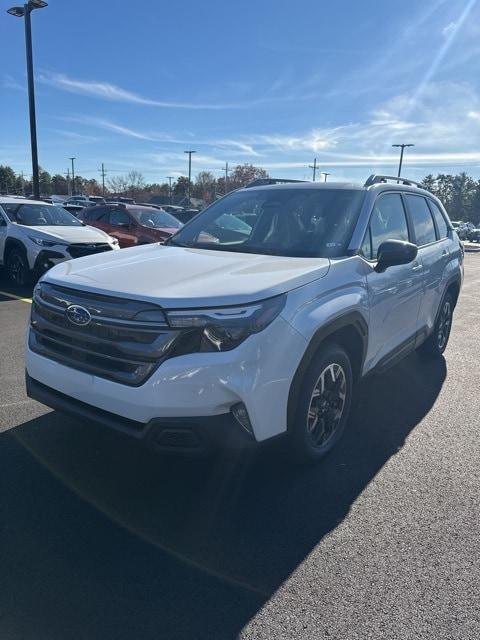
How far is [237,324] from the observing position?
2557mm

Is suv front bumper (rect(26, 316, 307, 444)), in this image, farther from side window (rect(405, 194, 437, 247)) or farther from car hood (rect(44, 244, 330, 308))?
side window (rect(405, 194, 437, 247))

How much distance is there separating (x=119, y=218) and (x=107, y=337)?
35.6 ft

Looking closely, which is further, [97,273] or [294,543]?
[97,273]

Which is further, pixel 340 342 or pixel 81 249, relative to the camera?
pixel 81 249

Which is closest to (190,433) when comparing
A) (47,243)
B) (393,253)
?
(393,253)

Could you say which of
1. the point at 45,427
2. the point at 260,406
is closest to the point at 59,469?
the point at 45,427

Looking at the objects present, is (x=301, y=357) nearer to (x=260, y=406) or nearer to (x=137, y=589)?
(x=260, y=406)

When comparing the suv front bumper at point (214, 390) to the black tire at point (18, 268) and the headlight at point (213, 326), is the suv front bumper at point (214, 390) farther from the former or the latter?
the black tire at point (18, 268)

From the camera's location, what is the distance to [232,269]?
3092 mm

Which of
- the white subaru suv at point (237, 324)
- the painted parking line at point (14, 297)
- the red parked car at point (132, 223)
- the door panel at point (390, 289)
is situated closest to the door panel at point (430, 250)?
the door panel at point (390, 289)

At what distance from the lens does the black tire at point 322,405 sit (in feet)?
9.76

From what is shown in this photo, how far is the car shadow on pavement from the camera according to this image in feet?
7.02

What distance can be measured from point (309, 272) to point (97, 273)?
1.27 m

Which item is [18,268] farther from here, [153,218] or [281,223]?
[281,223]
